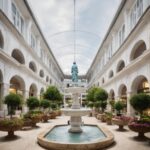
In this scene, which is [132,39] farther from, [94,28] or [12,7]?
[94,28]

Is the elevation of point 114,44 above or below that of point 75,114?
above

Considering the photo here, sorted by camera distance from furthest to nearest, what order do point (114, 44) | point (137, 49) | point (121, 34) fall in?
point (114, 44) < point (121, 34) < point (137, 49)

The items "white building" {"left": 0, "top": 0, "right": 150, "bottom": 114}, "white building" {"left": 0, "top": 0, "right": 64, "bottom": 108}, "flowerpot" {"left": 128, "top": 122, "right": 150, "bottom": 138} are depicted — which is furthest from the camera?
"white building" {"left": 0, "top": 0, "right": 64, "bottom": 108}

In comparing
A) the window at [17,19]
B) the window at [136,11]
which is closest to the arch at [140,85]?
the window at [136,11]

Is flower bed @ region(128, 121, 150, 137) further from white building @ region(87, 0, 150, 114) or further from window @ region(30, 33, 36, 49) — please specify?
window @ region(30, 33, 36, 49)

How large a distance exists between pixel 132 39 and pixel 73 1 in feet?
24.9

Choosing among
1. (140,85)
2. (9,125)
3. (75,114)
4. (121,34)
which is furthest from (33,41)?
(9,125)

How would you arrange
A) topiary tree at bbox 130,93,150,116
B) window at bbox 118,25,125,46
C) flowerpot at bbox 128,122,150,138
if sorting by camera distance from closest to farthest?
flowerpot at bbox 128,122,150,138 < topiary tree at bbox 130,93,150,116 < window at bbox 118,25,125,46

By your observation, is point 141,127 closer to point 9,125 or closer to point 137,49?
point 9,125

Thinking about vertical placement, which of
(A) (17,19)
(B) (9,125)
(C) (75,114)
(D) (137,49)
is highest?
(A) (17,19)

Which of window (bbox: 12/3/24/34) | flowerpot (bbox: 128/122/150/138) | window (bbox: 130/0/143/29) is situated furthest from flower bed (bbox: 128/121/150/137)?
window (bbox: 12/3/24/34)

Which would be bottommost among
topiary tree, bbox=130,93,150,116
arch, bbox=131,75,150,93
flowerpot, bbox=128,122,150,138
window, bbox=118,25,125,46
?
flowerpot, bbox=128,122,150,138

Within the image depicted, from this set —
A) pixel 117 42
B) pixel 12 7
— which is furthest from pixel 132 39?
pixel 12 7

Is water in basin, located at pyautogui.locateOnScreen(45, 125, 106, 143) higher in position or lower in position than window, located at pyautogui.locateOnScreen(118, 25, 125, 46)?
lower
